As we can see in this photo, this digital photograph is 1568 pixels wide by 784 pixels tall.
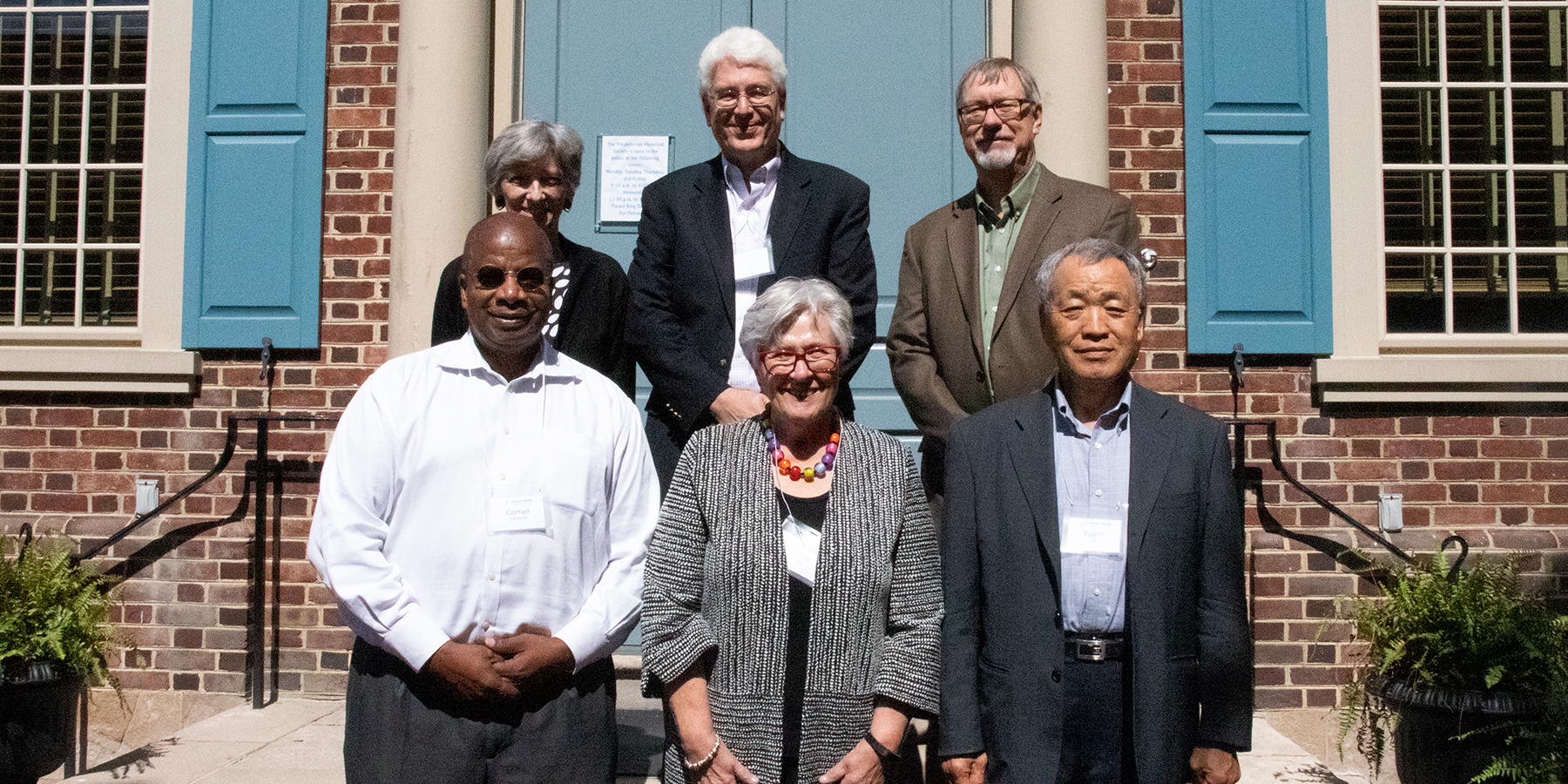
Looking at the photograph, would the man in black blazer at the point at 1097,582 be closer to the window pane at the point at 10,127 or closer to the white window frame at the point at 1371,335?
the white window frame at the point at 1371,335

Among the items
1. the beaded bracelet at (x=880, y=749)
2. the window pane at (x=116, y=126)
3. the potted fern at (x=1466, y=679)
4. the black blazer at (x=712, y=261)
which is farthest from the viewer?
the window pane at (x=116, y=126)

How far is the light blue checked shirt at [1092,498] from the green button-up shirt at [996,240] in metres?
0.56

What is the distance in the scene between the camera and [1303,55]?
4.60 meters

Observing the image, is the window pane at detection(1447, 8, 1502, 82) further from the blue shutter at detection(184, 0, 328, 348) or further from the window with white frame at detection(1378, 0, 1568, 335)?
the blue shutter at detection(184, 0, 328, 348)

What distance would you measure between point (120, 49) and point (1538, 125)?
6.11 m

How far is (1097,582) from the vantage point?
82.6 inches

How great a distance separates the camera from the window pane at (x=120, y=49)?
16.3 ft

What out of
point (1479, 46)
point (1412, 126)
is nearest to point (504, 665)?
point (1412, 126)

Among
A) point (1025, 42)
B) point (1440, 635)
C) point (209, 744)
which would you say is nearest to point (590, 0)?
point (1025, 42)

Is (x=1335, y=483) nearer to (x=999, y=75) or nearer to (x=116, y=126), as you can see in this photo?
(x=999, y=75)

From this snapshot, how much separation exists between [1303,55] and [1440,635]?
94.7 inches

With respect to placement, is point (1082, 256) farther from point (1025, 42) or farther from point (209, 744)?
point (209, 744)

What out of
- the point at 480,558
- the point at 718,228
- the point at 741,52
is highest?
the point at 741,52

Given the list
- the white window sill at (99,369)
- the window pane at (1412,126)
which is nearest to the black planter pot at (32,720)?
the white window sill at (99,369)
